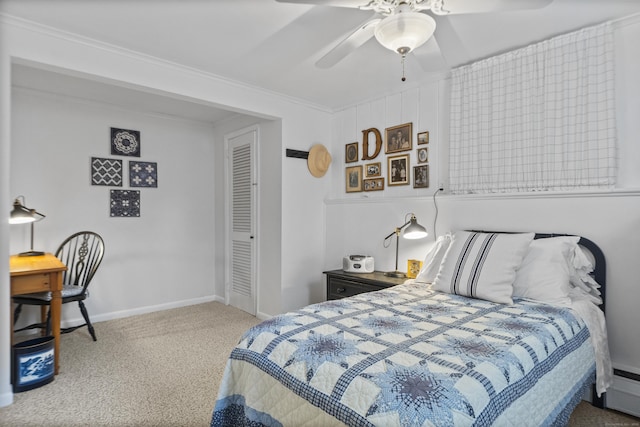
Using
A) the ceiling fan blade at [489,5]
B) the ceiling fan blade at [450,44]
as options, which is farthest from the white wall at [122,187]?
the ceiling fan blade at [489,5]

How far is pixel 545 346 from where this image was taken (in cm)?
152

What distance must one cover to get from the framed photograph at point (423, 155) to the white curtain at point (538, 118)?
28 centimetres

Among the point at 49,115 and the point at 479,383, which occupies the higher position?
the point at 49,115

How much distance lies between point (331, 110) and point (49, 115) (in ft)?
9.44

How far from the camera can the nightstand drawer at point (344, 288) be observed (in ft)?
9.81

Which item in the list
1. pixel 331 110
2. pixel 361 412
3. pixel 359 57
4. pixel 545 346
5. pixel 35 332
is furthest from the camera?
pixel 331 110

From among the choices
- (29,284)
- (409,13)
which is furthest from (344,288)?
(29,284)

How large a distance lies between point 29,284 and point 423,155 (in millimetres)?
3178

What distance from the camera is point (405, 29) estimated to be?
1.61 meters

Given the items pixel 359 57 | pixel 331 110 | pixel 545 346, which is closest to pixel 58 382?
pixel 545 346

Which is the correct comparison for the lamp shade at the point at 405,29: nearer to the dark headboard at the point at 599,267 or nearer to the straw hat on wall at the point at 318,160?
the dark headboard at the point at 599,267

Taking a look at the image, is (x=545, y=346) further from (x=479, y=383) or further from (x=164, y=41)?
(x=164, y=41)

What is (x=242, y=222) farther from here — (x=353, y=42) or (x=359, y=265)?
(x=353, y=42)

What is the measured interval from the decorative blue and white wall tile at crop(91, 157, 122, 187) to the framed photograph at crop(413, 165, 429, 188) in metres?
3.18
